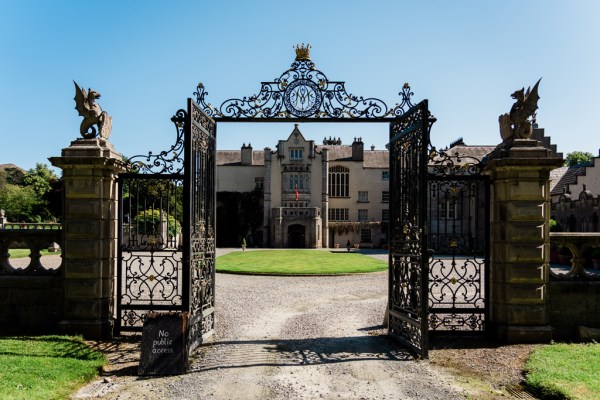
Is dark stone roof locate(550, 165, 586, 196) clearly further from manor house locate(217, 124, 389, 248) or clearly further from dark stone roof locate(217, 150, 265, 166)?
dark stone roof locate(217, 150, 265, 166)

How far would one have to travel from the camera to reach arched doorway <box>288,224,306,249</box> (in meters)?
47.9

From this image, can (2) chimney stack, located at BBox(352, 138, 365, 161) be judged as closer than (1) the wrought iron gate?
No

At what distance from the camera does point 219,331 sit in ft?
28.5

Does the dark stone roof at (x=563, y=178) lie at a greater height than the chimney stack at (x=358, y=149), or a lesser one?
lesser

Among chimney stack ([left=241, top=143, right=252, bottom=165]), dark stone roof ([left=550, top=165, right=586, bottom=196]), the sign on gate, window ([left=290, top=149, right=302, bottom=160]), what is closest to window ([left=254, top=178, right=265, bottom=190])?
chimney stack ([left=241, top=143, right=252, bottom=165])

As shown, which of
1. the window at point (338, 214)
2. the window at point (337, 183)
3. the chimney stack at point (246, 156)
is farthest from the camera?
the chimney stack at point (246, 156)

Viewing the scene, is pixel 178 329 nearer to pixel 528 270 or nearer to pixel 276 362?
pixel 276 362

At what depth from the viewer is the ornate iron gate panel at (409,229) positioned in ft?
Result: 23.1

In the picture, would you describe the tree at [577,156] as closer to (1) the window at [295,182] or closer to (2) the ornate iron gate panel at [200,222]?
(1) the window at [295,182]

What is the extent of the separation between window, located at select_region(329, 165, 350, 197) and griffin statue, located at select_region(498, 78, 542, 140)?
4362 cm

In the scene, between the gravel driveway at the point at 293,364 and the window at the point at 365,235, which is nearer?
the gravel driveway at the point at 293,364

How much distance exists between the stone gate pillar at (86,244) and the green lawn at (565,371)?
682cm

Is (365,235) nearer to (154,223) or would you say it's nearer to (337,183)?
(337,183)

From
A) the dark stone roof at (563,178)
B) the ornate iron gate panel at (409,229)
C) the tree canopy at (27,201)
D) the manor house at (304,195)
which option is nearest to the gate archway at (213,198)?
the ornate iron gate panel at (409,229)
